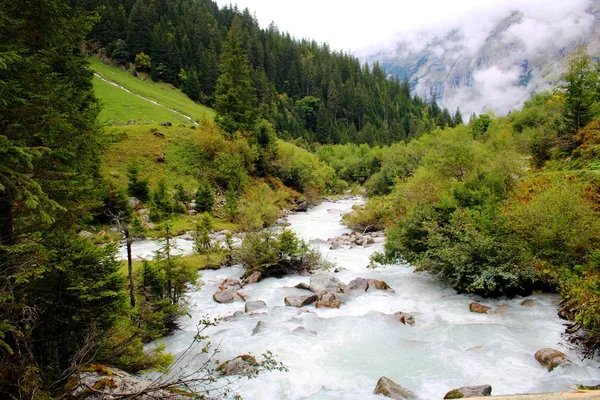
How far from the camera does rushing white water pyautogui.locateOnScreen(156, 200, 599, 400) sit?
31.6ft

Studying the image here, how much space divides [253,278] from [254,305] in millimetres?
4067

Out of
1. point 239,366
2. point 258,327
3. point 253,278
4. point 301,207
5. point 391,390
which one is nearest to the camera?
point 391,390

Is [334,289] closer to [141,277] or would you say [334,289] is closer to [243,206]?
[141,277]

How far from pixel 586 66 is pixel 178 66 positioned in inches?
3199

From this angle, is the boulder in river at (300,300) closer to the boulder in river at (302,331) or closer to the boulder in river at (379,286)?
the boulder in river at (302,331)

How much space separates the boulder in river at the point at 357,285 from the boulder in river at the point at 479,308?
4.75 meters

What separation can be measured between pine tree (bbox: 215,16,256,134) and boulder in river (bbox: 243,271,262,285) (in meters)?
29.9

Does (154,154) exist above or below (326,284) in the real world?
above

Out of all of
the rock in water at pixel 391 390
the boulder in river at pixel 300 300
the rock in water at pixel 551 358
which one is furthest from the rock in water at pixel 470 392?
the boulder in river at pixel 300 300

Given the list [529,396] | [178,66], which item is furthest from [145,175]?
[178,66]

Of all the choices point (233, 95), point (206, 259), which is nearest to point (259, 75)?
point (233, 95)

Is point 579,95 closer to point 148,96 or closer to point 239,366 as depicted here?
point 239,366

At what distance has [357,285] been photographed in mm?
17625

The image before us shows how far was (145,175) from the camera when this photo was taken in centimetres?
3741
